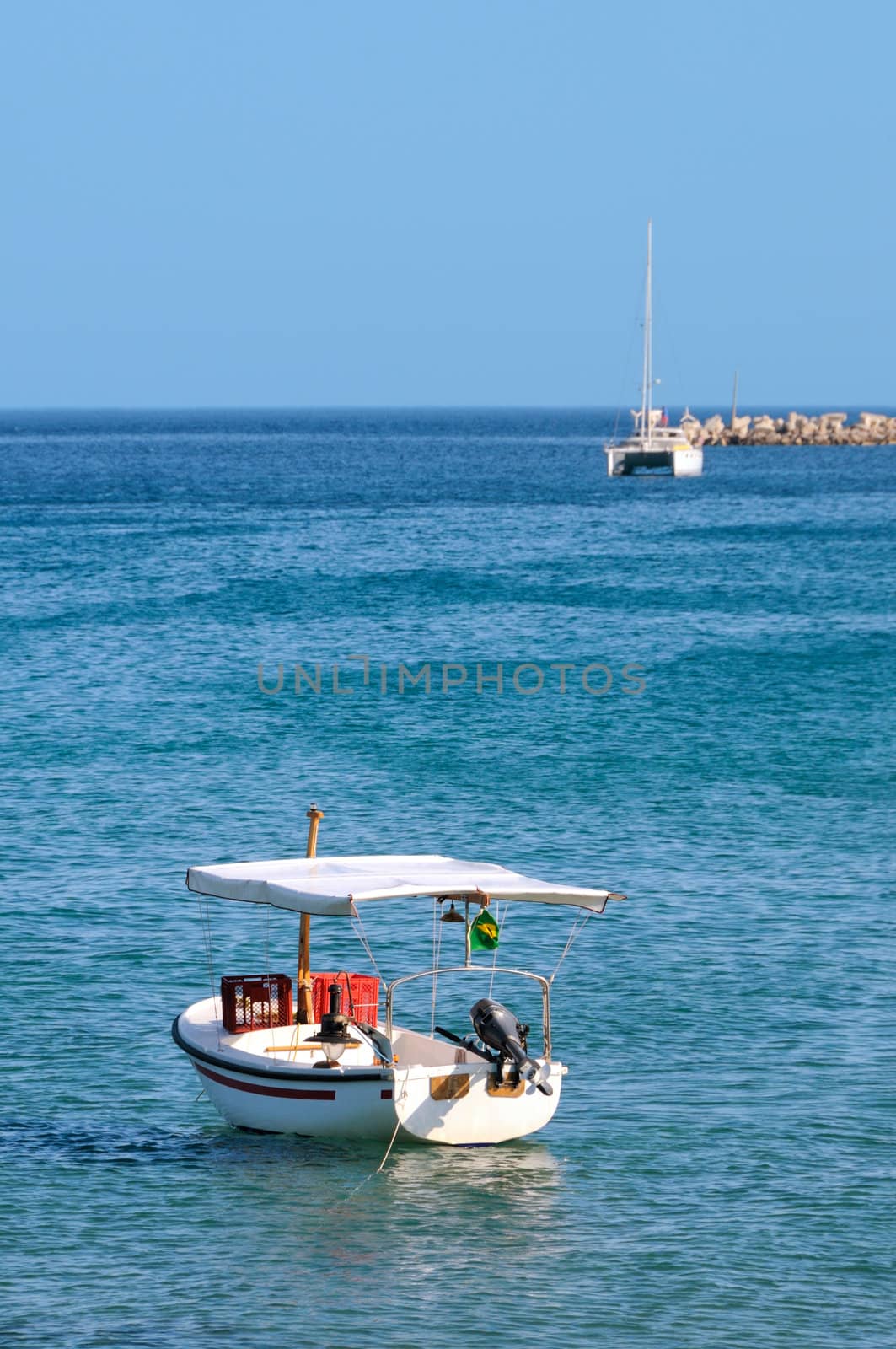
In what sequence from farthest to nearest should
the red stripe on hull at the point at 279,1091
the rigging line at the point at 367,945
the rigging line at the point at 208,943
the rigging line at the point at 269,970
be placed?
1. the rigging line at the point at 367,945
2. the rigging line at the point at 208,943
3. the rigging line at the point at 269,970
4. the red stripe on hull at the point at 279,1091

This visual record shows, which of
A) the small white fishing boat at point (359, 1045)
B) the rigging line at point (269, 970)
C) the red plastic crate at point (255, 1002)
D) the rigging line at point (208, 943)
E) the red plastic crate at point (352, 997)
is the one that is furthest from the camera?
the rigging line at point (208, 943)

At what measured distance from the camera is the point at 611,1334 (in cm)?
1789

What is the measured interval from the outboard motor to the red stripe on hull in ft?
6.25

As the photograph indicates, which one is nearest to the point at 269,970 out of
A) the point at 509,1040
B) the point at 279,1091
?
the point at 279,1091

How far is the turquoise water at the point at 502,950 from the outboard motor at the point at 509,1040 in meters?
1.20

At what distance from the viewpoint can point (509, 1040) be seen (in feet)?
69.6

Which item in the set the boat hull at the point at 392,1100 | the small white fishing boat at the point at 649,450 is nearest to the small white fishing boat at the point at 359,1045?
the boat hull at the point at 392,1100

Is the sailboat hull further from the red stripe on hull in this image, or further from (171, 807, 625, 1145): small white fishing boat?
the red stripe on hull

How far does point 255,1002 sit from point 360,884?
2336mm

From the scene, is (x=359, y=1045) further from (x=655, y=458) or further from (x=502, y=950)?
(x=655, y=458)

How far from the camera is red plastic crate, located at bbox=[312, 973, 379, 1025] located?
77.5 ft

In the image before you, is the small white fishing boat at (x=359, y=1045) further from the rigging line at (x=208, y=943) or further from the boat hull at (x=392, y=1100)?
the rigging line at (x=208, y=943)

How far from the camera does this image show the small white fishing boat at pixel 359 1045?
2133 centimetres

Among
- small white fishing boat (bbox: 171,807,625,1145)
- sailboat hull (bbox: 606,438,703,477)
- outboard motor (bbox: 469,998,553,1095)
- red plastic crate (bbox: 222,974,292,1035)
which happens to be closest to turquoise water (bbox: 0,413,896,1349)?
small white fishing boat (bbox: 171,807,625,1145)
